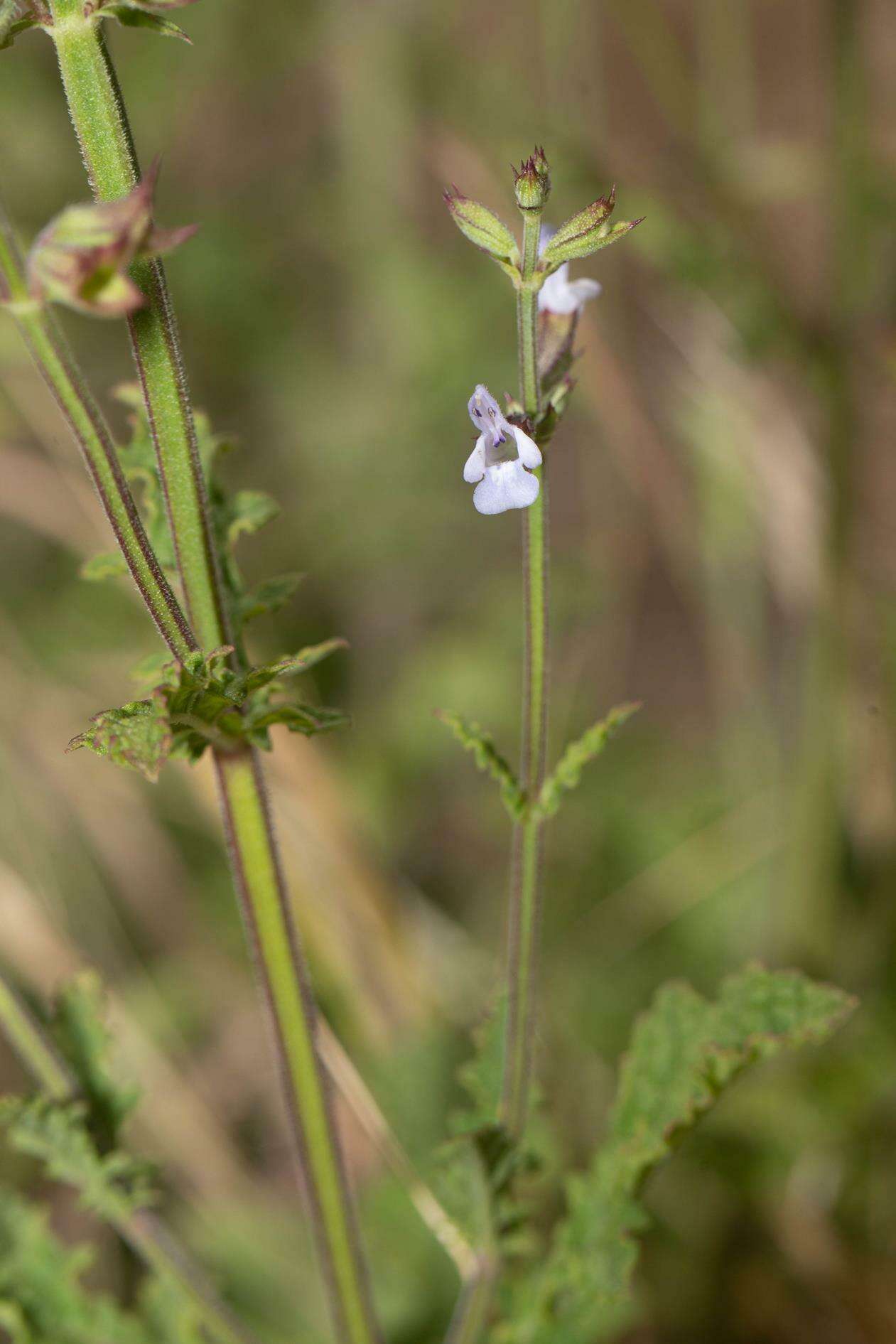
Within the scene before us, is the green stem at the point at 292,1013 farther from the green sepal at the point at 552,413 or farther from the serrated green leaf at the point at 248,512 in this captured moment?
the green sepal at the point at 552,413

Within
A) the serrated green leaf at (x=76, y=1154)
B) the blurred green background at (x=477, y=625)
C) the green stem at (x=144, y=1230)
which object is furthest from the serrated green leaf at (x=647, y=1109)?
the blurred green background at (x=477, y=625)

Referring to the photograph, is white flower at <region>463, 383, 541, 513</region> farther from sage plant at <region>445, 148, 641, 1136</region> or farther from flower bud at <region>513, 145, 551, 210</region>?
flower bud at <region>513, 145, 551, 210</region>

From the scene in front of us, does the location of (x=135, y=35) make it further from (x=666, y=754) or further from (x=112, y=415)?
(x=666, y=754)

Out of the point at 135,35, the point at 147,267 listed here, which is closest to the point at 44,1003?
the point at 147,267

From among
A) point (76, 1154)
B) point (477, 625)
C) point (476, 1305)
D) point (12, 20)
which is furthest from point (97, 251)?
point (477, 625)

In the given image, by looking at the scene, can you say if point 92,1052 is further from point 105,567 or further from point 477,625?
point 477,625
